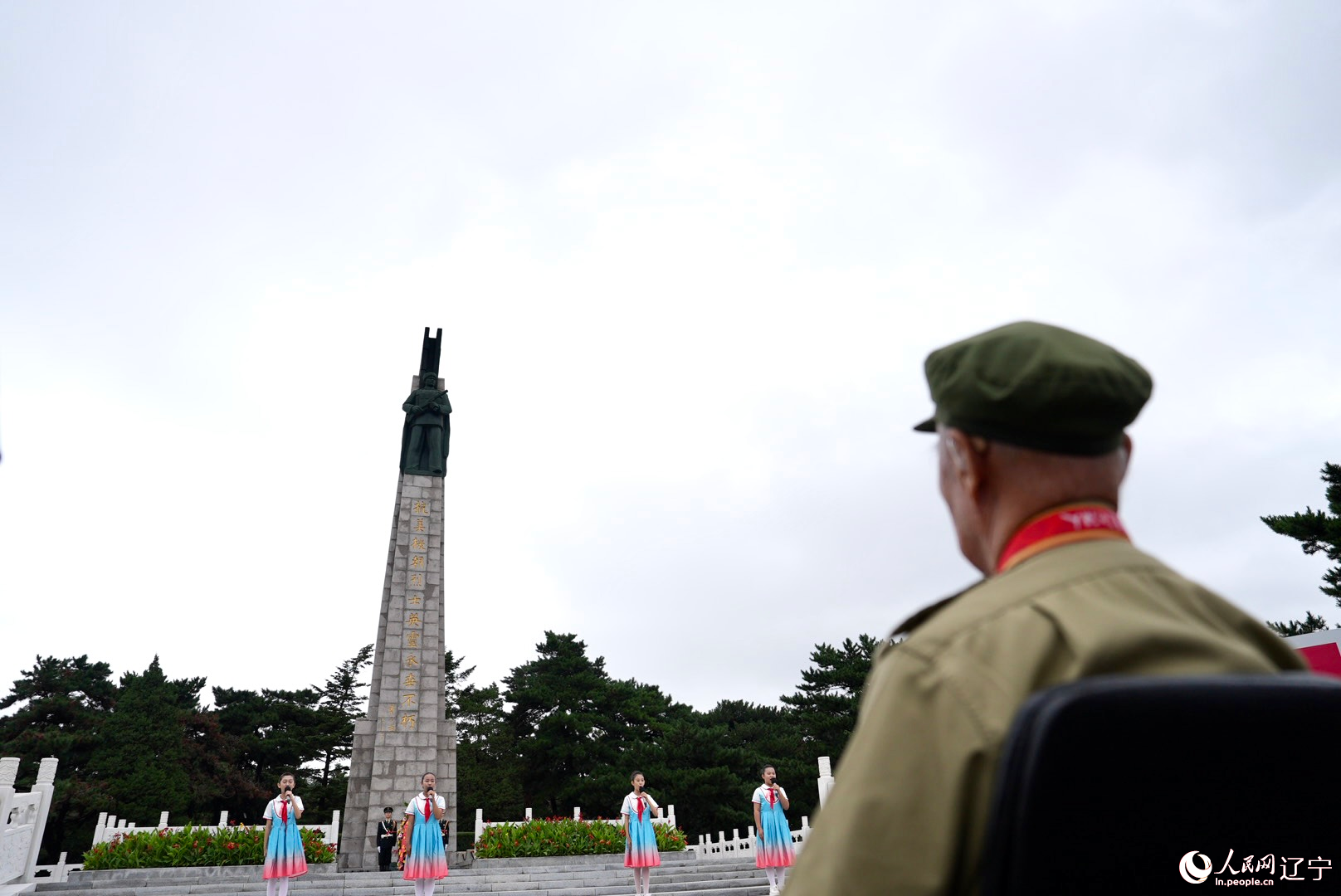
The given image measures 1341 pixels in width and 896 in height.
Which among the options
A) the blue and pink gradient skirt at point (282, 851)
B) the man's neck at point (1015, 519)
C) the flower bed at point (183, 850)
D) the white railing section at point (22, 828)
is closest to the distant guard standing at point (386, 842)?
the flower bed at point (183, 850)

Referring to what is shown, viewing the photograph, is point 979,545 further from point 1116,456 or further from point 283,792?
point 283,792

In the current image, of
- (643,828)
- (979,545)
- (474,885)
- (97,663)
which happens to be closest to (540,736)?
(97,663)

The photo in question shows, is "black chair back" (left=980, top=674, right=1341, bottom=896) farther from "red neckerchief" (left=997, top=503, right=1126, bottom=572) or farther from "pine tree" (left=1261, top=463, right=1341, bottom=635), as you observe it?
"pine tree" (left=1261, top=463, right=1341, bottom=635)

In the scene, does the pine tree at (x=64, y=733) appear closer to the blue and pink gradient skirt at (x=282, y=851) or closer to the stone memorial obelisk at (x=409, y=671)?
the stone memorial obelisk at (x=409, y=671)

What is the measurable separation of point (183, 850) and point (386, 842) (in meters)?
3.53

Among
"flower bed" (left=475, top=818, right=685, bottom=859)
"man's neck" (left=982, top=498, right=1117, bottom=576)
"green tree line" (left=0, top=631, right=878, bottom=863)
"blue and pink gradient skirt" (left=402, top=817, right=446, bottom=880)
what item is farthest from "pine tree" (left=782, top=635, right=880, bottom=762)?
"man's neck" (left=982, top=498, right=1117, bottom=576)

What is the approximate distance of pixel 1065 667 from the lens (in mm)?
788

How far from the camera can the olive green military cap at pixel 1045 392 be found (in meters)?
0.98

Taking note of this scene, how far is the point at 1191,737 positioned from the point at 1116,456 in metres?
0.41

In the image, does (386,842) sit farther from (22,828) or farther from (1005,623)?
(1005,623)

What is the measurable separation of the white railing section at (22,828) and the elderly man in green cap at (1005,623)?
13.6 meters

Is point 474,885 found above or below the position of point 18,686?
below

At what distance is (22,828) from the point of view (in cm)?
1181

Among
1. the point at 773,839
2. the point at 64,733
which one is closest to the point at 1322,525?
the point at 773,839
